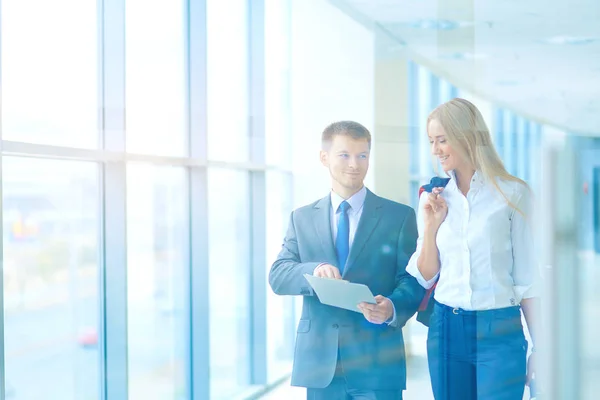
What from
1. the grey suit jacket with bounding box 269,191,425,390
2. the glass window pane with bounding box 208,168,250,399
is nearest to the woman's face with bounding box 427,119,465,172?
the grey suit jacket with bounding box 269,191,425,390

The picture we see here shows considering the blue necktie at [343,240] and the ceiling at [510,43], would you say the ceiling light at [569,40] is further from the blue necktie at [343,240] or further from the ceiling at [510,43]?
the blue necktie at [343,240]

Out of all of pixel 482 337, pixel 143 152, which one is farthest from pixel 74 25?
pixel 482 337

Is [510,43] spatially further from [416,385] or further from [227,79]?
[416,385]

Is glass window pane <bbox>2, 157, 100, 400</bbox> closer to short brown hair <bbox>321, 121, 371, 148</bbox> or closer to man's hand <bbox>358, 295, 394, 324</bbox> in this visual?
short brown hair <bbox>321, 121, 371, 148</bbox>

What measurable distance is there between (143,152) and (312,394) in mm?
1446

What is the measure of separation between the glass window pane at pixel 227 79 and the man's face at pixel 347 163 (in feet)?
3.17

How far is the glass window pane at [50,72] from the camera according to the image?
2371mm

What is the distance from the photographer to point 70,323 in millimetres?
2795

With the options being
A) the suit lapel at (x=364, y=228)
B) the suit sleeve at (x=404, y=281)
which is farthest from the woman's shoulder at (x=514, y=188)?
the suit lapel at (x=364, y=228)

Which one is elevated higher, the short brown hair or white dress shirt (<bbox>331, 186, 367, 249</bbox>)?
the short brown hair

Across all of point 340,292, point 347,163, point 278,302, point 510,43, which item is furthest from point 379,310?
point 510,43

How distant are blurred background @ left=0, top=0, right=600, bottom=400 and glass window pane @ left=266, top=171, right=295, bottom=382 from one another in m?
0.02

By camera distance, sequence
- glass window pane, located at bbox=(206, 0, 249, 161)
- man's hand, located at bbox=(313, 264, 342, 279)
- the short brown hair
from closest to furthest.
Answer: man's hand, located at bbox=(313, 264, 342, 279) → the short brown hair → glass window pane, located at bbox=(206, 0, 249, 161)

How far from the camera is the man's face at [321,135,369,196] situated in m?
2.74
